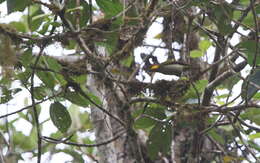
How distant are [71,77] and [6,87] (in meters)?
0.23

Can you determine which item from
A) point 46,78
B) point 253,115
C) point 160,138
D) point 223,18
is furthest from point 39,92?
point 253,115

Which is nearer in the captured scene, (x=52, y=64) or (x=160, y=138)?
(x=52, y=64)

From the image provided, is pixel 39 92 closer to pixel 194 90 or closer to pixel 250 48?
pixel 194 90

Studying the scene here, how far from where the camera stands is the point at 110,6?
132 centimetres

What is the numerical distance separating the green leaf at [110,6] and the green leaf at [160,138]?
0.39m

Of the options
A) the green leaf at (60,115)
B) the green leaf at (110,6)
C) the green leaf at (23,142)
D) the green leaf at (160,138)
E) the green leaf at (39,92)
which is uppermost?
the green leaf at (110,6)

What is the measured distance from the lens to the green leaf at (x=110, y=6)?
1.31 metres

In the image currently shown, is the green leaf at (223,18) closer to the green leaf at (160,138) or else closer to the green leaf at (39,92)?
the green leaf at (160,138)

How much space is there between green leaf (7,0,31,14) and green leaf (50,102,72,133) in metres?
0.33

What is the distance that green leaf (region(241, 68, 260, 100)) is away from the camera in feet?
3.90

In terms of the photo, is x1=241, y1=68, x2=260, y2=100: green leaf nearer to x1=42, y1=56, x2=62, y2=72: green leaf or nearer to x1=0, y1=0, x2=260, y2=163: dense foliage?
x1=0, y1=0, x2=260, y2=163: dense foliage

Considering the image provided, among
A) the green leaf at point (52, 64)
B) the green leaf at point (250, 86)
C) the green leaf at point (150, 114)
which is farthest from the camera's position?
the green leaf at point (150, 114)

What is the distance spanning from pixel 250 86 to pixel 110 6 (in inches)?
18.2

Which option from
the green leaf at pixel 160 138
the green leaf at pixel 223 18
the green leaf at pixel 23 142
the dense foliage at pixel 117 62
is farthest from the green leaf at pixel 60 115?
the green leaf at pixel 23 142
